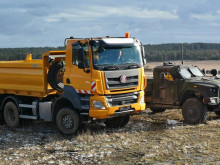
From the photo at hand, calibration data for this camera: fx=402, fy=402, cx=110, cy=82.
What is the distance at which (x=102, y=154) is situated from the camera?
1006 centimetres

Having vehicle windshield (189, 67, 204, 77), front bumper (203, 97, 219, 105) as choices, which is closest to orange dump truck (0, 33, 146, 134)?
front bumper (203, 97, 219, 105)

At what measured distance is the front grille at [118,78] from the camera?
38.3 feet

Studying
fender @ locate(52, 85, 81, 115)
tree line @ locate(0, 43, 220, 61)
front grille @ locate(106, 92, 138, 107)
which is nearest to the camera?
front grille @ locate(106, 92, 138, 107)

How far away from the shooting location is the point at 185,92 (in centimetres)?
1480

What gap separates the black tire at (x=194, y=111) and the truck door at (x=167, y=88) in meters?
0.73

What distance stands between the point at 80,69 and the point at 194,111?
4843mm

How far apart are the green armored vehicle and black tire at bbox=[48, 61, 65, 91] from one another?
160 inches

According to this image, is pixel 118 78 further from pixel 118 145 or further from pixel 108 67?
pixel 118 145

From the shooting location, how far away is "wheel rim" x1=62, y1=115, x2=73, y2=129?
12.5 metres

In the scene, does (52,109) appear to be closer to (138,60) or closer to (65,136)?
(65,136)

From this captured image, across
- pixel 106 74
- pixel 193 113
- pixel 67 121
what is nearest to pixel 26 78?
pixel 67 121

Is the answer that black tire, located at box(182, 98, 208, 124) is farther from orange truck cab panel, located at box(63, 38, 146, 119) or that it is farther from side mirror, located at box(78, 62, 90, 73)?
side mirror, located at box(78, 62, 90, 73)

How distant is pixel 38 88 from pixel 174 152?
17.9 ft

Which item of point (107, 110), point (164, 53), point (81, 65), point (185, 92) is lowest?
point (107, 110)
